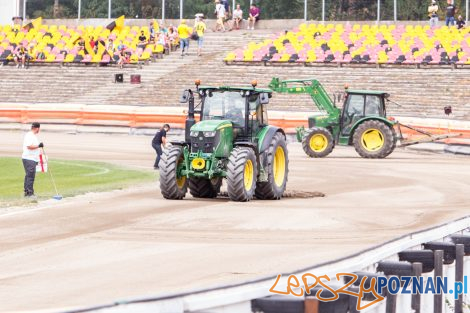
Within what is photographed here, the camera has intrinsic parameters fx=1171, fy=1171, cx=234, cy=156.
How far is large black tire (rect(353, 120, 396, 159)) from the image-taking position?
34128 mm

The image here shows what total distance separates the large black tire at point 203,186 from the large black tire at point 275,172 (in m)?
0.86

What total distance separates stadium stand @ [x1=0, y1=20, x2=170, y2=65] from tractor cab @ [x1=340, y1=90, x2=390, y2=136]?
20152 millimetres

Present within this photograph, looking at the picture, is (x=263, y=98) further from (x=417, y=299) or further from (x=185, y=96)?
(x=417, y=299)

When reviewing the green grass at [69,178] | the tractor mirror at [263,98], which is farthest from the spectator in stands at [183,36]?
the tractor mirror at [263,98]

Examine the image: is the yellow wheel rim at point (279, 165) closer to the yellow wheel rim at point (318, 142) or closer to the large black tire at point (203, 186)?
the large black tire at point (203, 186)

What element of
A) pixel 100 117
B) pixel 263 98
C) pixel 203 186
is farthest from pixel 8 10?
pixel 263 98

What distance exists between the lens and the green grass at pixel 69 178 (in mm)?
24022

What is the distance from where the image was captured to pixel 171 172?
21531 millimetres

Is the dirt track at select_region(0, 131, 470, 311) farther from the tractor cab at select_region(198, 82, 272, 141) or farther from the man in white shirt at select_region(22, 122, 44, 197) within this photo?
the tractor cab at select_region(198, 82, 272, 141)

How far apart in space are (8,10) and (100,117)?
19970 mm

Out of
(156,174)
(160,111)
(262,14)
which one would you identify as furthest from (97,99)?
(156,174)

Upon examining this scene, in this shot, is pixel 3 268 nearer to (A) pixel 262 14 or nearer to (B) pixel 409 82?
(B) pixel 409 82

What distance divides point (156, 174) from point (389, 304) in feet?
63.5

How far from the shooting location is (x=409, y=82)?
45375 millimetres
